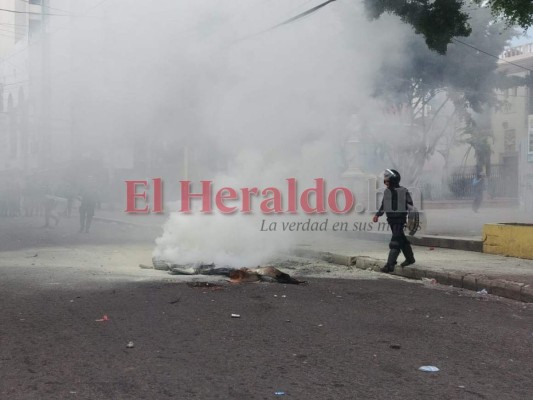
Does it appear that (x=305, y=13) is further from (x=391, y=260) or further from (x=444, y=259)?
(x=444, y=259)

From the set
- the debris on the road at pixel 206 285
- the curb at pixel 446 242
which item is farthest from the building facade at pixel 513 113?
the debris on the road at pixel 206 285

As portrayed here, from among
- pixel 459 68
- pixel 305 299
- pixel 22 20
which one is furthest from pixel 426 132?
pixel 305 299

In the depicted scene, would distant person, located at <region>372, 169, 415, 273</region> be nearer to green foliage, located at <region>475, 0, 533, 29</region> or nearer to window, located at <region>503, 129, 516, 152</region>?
green foliage, located at <region>475, 0, 533, 29</region>

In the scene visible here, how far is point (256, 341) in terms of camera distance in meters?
3.80

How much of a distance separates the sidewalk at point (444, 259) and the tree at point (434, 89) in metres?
4.89

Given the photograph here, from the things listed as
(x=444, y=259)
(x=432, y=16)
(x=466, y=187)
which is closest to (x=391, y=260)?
(x=444, y=259)

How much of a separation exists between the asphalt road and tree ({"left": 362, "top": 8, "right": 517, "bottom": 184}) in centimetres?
1086

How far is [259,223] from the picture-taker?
7867 millimetres

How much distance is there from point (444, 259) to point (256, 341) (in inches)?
203

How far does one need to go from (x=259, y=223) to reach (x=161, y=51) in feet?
10.6

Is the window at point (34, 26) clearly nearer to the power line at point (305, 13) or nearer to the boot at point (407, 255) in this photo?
the power line at point (305, 13)

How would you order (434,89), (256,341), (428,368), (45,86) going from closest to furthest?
(428,368)
(256,341)
(45,86)
(434,89)

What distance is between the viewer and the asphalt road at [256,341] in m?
2.95

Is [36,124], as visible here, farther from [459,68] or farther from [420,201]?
[459,68]
